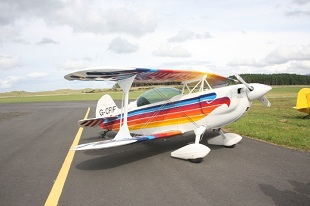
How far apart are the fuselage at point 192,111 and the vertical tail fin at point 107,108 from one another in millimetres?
1192

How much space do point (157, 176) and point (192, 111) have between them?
262 cm

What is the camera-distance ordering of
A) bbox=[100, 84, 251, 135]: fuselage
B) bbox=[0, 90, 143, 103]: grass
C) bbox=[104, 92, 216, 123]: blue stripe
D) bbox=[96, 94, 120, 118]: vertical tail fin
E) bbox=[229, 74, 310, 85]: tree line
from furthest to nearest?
bbox=[229, 74, 310, 85]: tree line → bbox=[0, 90, 143, 103]: grass → bbox=[96, 94, 120, 118]: vertical tail fin → bbox=[104, 92, 216, 123]: blue stripe → bbox=[100, 84, 251, 135]: fuselage

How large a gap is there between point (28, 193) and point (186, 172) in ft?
9.89

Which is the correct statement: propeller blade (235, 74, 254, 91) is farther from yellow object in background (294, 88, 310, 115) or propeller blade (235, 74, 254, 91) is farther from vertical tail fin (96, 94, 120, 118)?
yellow object in background (294, 88, 310, 115)

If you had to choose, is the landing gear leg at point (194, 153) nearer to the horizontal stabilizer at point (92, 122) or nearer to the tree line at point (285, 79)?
the horizontal stabilizer at point (92, 122)

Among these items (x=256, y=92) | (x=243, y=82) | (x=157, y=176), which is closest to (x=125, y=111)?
(x=157, y=176)

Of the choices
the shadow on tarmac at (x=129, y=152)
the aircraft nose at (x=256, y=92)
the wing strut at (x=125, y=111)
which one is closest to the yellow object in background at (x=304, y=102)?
the shadow on tarmac at (x=129, y=152)

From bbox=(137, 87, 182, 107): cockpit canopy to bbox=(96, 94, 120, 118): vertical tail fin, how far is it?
1.43 metres

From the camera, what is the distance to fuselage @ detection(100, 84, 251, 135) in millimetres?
7170

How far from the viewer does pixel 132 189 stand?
15.8ft

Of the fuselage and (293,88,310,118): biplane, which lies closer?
the fuselage

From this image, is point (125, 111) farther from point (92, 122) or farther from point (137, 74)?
point (92, 122)

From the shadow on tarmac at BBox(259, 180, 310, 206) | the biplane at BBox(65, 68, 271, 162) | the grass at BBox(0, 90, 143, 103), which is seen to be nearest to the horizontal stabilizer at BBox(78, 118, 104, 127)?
the biplane at BBox(65, 68, 271, 162)

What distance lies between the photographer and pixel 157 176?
5.53 m
